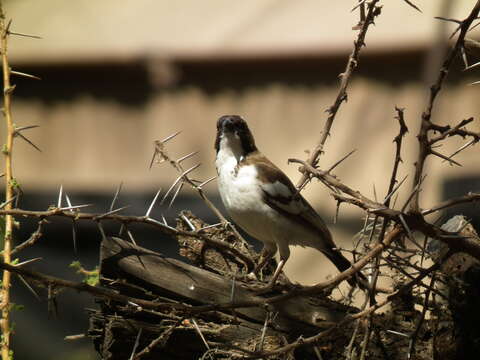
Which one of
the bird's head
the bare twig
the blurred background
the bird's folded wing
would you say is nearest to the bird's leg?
the bird's folded wing

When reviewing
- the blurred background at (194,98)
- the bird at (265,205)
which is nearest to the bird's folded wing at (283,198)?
the bird at (265,205)

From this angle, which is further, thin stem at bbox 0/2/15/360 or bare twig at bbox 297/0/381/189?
bare twig at bbox 297/0/381/189

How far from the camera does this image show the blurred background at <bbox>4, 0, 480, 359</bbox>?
7508 millimetres

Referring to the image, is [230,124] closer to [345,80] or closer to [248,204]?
[248,204]

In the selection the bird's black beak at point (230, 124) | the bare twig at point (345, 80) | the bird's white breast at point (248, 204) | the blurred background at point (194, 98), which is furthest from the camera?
the blurred background at point (194, 98)

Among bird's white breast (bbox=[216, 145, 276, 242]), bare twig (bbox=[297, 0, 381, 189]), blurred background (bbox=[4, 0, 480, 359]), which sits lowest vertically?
bird's white breast (bbox=[216, 145, 276, 242])

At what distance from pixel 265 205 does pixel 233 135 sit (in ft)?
1.46

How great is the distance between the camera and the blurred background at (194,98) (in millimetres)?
7508

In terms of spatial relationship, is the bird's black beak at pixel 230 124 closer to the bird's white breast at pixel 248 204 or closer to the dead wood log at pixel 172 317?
the bird's white breast at pixel 248 204

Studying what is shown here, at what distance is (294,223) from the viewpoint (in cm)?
341

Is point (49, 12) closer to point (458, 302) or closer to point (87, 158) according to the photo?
point (87, 158)

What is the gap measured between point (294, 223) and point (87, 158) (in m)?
5.73

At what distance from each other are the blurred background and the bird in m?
3.79

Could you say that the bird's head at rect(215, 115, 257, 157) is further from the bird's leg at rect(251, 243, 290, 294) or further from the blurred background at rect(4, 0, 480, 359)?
the blurred background at rect(4, 0, 480, 359)
